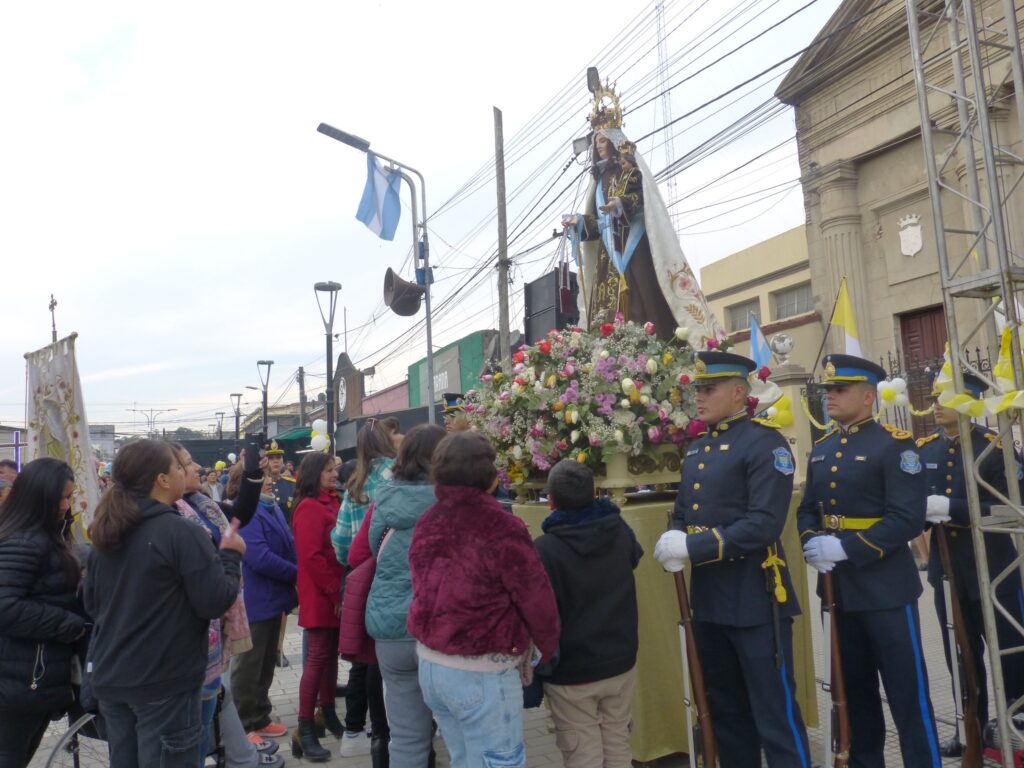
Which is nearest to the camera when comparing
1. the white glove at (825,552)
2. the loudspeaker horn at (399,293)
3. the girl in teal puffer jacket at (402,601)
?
the white glove at (825,552)

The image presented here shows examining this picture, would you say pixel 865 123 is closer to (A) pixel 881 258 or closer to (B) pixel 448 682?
(A) pixel 881 258

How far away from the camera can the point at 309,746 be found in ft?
15.0

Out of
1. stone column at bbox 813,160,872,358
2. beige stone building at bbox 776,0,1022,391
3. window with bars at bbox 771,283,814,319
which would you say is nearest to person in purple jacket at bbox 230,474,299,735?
beige stone building at bbox 776,0,1022,391

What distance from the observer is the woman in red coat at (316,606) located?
4645mm

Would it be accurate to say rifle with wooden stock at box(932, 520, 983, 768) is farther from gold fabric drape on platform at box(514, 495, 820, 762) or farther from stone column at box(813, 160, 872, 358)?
stone column at box(813, 160, 872, 358)

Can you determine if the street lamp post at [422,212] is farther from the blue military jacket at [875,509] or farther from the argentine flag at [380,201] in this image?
the blue military jacket at [875,509]

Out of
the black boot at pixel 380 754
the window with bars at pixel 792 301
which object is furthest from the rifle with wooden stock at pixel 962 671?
the window with bars at pixel 792 301

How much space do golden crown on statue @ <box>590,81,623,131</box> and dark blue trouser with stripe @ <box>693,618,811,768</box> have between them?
358 cm

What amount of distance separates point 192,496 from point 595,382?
207cm

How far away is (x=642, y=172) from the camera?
5508mm

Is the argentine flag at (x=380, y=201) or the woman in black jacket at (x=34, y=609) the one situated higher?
the argentine flag at (x=380, y=201)

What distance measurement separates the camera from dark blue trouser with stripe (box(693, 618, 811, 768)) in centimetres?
333

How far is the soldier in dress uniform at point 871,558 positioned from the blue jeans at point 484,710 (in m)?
1.49

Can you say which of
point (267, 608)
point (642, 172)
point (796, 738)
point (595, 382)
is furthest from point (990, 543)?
point (267, 608)
